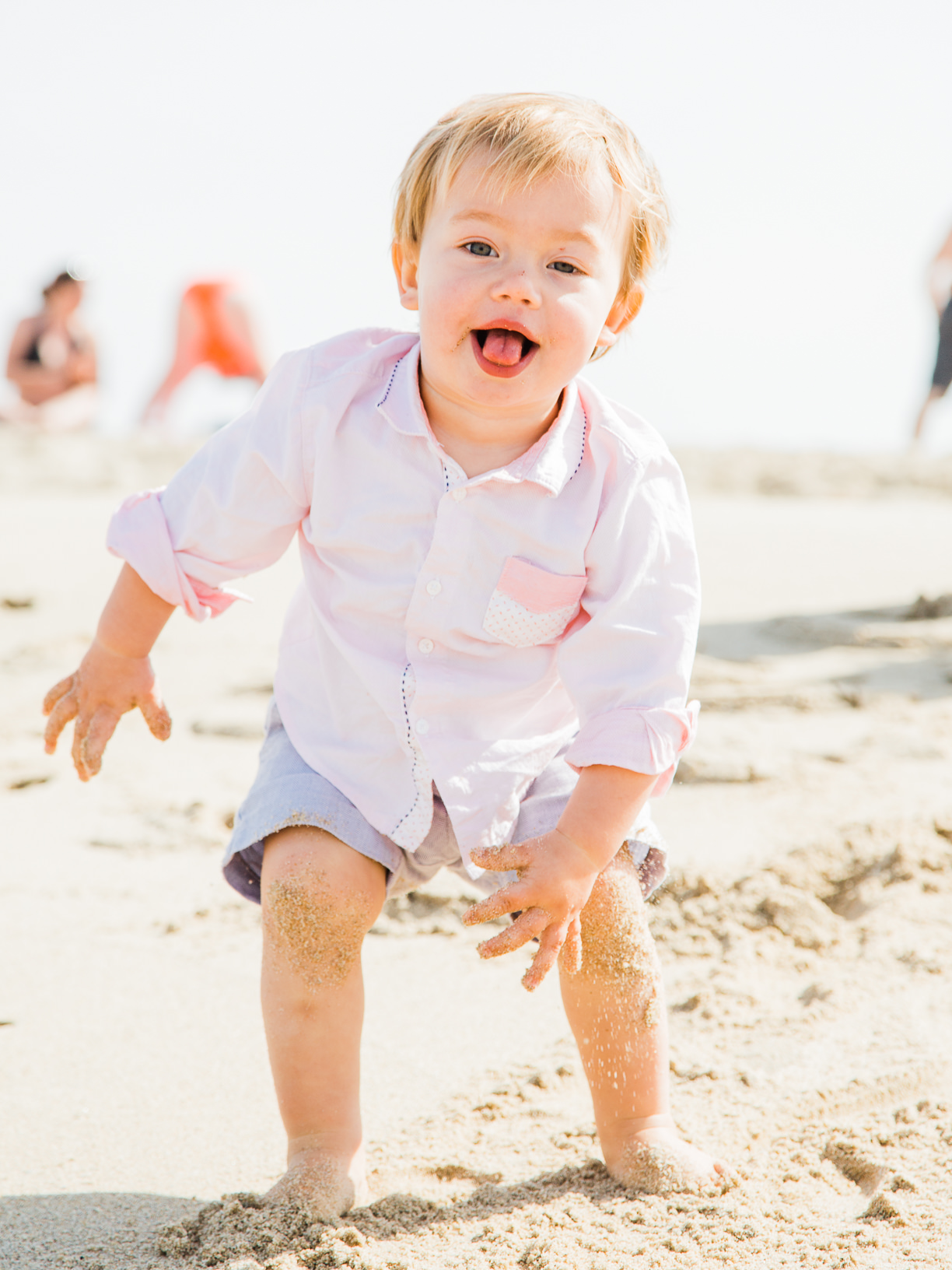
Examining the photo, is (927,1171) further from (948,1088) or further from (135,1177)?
(135,1177)

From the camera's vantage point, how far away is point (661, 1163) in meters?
1.56

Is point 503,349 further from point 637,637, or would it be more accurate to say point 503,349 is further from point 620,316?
point 637,637

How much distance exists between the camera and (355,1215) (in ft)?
4.91

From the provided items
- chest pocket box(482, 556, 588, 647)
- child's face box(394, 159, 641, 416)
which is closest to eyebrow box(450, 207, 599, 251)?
child's face box(394, 159, 641, 416)

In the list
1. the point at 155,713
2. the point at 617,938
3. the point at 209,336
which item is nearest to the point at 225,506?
the point at 155,713

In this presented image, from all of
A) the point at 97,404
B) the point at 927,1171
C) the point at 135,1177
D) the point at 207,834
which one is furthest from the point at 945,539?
the point at 97,404

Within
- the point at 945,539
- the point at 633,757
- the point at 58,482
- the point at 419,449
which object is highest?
the point at 419,449

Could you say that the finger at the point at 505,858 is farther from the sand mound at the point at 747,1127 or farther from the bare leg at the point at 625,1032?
the sand mound at the point at 747,1127

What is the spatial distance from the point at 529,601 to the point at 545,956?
0.43 metres

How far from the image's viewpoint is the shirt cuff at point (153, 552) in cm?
169

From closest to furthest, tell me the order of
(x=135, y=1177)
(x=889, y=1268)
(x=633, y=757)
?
1. (x=889, y=1268)
2. (x=633, y=757)
3. (x=135, y=1177)

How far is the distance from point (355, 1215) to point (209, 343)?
8794 mm

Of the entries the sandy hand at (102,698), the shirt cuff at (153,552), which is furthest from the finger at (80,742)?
the shirt cuff at (153,552)

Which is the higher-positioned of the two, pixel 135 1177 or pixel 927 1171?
pixel 927 1171
